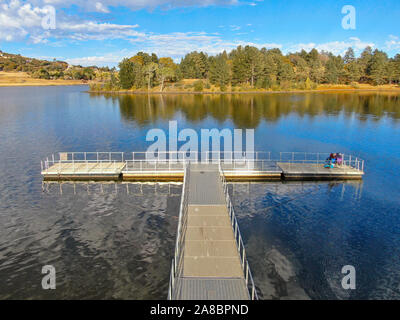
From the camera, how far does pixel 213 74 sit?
159m

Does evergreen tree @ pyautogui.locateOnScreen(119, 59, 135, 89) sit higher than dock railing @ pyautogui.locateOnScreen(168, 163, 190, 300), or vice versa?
evergreen tree @ pyautogui.locateOnScreen(119, 59, 135, 89)

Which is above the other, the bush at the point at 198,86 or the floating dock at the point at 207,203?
the bush at the point at 198,86

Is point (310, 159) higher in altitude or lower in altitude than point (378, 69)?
lower

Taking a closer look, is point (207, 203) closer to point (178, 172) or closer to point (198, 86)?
point (178, 172)

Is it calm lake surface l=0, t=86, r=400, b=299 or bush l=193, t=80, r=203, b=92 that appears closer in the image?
calm lake surface l=0, t=86, r=400, b=299

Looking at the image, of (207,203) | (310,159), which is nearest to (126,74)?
(310,159)

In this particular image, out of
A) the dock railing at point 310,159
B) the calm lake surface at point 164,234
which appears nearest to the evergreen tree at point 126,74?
the calm lake surface at point 164,234

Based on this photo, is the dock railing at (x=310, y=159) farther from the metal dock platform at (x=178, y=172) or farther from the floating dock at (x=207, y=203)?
the metal dock platform at (x=178, y=172)

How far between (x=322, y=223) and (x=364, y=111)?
8022 cm

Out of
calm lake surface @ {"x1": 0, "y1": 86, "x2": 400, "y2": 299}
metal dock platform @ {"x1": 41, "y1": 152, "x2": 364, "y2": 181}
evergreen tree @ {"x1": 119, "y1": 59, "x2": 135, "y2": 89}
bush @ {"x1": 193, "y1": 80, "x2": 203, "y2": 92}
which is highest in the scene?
evergreen tree @ {"x1": 119, "y1": 59, "x2": 135, "y2": 89}

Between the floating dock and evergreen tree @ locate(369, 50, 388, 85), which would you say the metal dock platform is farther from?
evergreen tree @ locate(369, 50, 388, 85)

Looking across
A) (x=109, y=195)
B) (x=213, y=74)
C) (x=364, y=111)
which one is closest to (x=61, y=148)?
(x=109, y=195)

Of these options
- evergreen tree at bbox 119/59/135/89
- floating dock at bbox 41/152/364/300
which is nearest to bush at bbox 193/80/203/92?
evergreen tree at bbox 119/59/135/89

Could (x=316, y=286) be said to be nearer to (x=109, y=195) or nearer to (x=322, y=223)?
(x=322, y=223)
